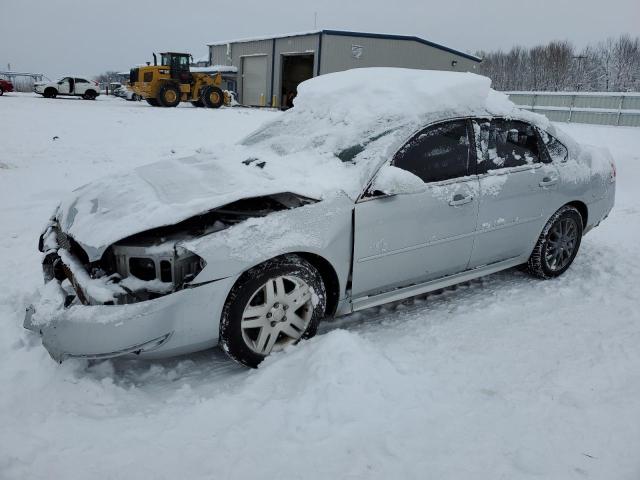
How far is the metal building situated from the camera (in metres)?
24.1

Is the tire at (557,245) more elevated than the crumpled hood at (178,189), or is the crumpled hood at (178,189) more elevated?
the crumpled hood at (178,189)

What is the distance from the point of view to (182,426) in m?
2.39

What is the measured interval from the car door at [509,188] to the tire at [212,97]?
19020mm

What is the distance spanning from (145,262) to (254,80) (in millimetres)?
27474

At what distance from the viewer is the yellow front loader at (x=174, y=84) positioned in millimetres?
20719

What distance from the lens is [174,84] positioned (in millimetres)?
20891

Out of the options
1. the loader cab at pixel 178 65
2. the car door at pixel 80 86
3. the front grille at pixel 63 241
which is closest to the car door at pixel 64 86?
the car door at pixel 80 86

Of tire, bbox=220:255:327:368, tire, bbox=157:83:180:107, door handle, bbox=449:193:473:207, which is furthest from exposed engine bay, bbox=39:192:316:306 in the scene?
tire, bbox=157:83:180:107

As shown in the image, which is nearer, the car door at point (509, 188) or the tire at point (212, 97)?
the car door at point (509, 188)

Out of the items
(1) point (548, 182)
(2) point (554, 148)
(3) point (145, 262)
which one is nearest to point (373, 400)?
(3) point (145, 262)

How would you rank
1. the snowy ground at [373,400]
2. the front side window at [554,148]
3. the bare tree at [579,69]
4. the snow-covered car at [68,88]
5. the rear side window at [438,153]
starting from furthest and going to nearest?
the bare tree at [579,69] < the snow-covered car at [68,88] < the front side window at [554,148] < the rear side window at [438,153] < the snowy ground at [373,400]

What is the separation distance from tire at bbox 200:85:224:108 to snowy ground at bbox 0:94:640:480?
18.3 metres

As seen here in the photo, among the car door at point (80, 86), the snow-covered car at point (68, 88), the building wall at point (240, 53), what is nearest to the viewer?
the snow-covered car at point (68, 88)

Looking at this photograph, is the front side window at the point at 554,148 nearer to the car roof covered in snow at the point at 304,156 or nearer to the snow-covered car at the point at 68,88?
the car roof covered in snow at the point at 304,156
